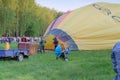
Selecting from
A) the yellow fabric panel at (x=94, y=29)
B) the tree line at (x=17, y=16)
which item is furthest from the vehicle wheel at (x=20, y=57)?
the tree line at (x=17, y=16)

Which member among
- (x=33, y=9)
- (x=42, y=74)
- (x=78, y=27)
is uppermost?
(x=33, y=9)

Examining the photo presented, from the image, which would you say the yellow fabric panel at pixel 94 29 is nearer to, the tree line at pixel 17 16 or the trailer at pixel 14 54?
the trailer at pixel 14 54

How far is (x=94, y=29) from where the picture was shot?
17.1m

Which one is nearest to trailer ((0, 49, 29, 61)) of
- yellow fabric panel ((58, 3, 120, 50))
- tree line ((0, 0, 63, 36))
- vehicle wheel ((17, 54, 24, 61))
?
vehicle wheel ((17, 54, 24, 61))

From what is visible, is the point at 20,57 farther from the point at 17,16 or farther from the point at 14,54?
the point at 17,16

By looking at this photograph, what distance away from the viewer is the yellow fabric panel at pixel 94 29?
665 inches

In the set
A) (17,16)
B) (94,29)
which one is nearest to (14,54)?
(94,29)

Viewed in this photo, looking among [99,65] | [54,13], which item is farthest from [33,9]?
[99,65]

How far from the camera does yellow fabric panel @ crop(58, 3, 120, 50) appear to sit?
16891 millimetres

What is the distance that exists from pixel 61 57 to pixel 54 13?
6585 centimetres

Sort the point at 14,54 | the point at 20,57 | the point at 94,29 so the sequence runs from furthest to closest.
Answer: the point at 94,29
the point at 20,57
the point at 14,54

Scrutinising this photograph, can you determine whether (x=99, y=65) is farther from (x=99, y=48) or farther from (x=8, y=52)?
(x=99, y=48)

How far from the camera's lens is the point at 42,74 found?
30.1 ft

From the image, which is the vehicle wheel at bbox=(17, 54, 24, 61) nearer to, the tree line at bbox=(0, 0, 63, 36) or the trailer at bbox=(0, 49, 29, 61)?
the trailer at bbox=(0, 49, 29, 61)
